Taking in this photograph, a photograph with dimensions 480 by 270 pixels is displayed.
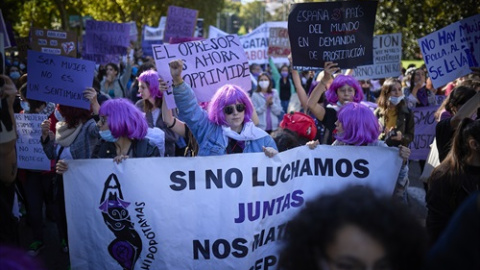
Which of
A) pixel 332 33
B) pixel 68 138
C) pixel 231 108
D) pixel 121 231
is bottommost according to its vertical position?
pixel 121 231

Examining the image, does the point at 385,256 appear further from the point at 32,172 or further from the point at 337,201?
the point at 32,172

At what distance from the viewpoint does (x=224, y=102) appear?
187 inches

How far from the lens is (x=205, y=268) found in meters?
4.21

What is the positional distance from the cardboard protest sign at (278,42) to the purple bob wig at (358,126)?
380 inches

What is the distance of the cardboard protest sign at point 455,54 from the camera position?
6906 mm

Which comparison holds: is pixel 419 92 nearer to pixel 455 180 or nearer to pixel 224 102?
pixel 224 102

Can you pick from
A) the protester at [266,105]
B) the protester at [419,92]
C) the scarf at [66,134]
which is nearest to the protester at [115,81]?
the protester at [266,105]

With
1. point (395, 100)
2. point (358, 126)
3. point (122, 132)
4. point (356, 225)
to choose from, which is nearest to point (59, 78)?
point (122, 132)

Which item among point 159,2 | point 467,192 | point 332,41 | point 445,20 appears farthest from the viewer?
point 159,2

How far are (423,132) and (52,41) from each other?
5.70m

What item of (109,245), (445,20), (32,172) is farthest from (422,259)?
(445,20)

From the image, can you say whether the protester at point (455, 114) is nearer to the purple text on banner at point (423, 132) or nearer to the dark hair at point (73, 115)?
the purple text on banner at point (423, 132)

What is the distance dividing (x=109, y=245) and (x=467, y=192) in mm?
2296

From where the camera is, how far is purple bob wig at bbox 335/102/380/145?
449 centimetres
